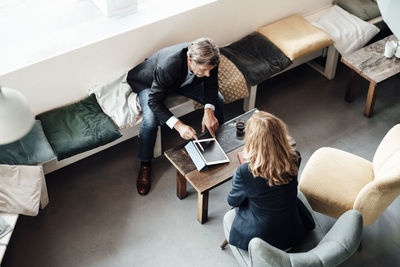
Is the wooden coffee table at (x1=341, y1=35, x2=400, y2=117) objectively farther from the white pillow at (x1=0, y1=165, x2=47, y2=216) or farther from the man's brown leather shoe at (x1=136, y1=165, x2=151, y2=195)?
the white pillow at (x1=0, y1=165, x2=47, y2=216)

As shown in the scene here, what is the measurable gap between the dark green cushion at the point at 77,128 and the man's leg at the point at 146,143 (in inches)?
7.9

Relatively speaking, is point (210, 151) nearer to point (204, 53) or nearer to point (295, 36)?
point (204, 53)

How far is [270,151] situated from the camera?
7.27 ft

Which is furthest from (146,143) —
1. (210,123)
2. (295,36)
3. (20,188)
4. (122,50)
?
(295,36)

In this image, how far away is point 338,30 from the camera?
4188 millimetres

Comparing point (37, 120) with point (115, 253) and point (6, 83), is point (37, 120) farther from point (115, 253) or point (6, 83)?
point (115, 253)

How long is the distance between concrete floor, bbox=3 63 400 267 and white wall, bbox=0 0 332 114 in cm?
61

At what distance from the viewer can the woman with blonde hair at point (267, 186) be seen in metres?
2.21

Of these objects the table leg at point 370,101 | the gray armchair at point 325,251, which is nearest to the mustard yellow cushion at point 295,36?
the table leg at point 370,101

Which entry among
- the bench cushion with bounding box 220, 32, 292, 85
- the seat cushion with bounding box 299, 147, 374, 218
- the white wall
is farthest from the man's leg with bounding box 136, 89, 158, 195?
the seat cushion with bounding box 299, 147, 374, 218

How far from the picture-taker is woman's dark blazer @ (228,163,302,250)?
2279mm

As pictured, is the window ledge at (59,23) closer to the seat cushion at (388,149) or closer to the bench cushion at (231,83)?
the bench cushion at (231,83)

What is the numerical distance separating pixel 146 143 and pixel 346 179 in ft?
4.79

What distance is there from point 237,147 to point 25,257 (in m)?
1.61
